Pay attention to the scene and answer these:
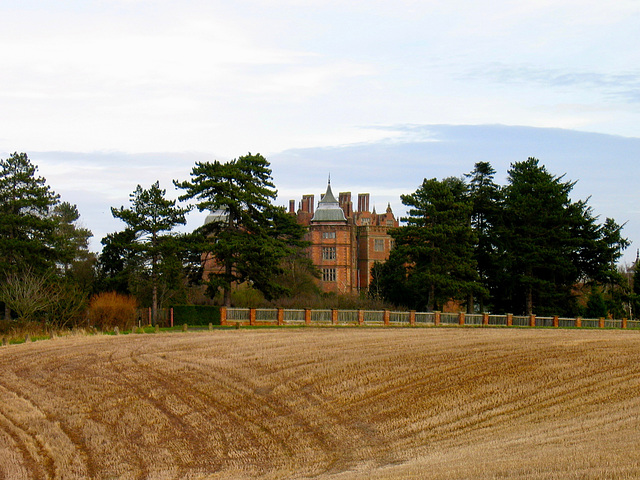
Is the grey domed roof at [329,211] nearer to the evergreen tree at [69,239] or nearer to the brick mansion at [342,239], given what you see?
the brick mansion at [342,239]

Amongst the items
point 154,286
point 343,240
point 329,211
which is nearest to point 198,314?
point 154,286

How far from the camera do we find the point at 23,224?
49.8 meters

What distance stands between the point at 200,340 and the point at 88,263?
36.0 metres

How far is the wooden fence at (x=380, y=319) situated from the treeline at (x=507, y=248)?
3166 millimetres

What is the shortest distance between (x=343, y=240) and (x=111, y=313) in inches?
1826

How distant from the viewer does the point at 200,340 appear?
34.6 m

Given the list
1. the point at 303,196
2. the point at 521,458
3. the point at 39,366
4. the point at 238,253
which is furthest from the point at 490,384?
the point at 303,196

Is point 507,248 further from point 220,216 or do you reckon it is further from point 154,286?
point 154,286

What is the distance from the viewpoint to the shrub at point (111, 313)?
153ft

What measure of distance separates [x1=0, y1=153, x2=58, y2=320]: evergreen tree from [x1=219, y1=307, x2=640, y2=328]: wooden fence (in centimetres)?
1324

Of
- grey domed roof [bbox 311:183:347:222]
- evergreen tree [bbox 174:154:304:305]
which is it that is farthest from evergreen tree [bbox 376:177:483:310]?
grey domed roof [bbox 311:183:347:222]

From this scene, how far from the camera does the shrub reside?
46.6 m

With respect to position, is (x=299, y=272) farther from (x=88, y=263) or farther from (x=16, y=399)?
(x=16, y=399)

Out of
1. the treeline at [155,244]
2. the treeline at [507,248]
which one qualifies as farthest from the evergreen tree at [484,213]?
the treeline at [155,244]
